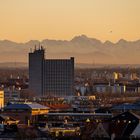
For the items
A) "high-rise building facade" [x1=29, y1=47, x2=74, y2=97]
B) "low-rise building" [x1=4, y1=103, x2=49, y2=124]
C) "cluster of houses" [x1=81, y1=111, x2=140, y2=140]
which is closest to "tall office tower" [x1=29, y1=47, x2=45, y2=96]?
"high-rise building facade" [x1=29, y1=47, x2=74, y2=97]

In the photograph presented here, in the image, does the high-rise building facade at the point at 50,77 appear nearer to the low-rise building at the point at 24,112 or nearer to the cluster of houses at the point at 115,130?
the low-rise building at the point at 24,112

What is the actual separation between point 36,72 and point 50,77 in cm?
156

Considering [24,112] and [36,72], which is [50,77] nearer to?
[36,72]

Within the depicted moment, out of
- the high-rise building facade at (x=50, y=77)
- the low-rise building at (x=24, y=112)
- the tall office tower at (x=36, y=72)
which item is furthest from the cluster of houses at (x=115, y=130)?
the high-rise building facade at (x=50, y=77)

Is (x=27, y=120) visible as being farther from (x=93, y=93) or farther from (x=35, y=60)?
(x=93, y=93)

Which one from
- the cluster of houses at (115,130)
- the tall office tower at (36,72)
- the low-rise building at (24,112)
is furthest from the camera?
the tall office tower at (36,72)

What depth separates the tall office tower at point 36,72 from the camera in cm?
11688

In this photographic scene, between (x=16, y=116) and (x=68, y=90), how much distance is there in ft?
167

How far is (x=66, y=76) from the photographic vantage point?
392 feet

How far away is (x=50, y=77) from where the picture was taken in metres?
120

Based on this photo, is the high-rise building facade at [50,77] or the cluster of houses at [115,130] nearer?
the cluster of houses at [115,130]

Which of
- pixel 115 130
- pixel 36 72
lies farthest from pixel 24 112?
pixel 36 72

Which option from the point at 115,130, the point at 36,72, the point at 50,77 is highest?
the point at 36,72

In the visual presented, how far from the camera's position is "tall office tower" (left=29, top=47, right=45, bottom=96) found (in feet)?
383
